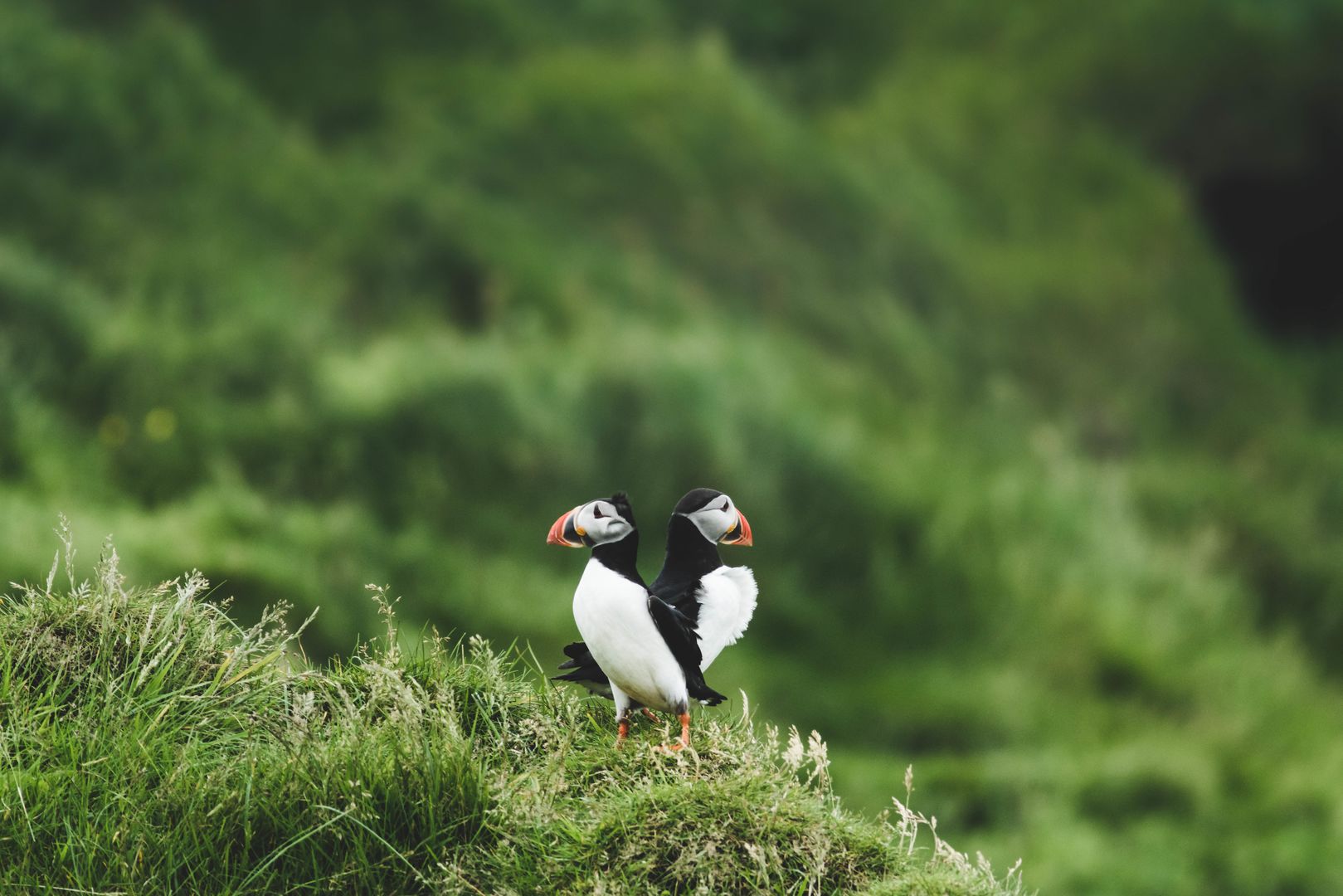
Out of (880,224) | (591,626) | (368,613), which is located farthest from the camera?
(880,224)

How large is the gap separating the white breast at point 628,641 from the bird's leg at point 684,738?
5 centimetres

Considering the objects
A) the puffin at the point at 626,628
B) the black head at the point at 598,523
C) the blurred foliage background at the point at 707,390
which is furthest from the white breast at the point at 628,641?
the blurred foliage background at the point at 707,390

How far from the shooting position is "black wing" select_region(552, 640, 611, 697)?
5086mm

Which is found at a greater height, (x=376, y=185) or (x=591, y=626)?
(x=376, y=185)

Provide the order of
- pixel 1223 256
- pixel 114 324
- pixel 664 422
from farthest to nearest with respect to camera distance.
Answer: pixel 1223 256 → pixel 664 422 → pixel 114 324

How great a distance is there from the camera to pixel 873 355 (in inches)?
763

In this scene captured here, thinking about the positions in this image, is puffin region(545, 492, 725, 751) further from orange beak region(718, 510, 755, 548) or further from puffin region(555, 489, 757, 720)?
orange beak region(718, 510, 755, 548)

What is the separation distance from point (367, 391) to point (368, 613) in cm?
307

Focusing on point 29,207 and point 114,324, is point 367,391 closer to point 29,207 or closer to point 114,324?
point 114,324

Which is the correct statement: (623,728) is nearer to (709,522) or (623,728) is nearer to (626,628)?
(626,628)

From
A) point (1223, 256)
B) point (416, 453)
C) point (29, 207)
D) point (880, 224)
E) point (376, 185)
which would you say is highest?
point (1223, 256)

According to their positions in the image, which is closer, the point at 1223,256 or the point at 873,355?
the point at 873,355

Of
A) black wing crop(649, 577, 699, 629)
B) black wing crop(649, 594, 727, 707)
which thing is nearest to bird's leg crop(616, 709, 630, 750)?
black wing crop(649, 594, 727, 707)

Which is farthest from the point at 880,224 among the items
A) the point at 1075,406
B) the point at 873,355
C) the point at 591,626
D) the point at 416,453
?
the point at 591,626
